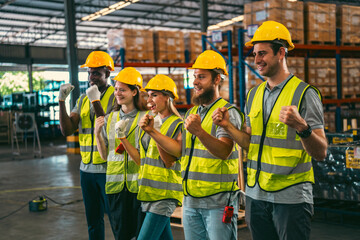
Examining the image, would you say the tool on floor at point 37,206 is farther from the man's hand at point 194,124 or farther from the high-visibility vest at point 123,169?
the man's hand at point 194,124

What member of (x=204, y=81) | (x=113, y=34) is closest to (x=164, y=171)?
(x=204, y=81)

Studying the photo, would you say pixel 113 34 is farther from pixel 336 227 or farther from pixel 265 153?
pixel 265 153

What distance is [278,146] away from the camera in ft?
8.65

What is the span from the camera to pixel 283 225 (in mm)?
2580

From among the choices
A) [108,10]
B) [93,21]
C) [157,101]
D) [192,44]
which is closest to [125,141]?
[157,101]

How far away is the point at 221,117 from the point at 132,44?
30.5 ft

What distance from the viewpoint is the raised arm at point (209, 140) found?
281 cm

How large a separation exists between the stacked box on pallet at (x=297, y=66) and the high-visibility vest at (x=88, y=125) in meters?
6.44

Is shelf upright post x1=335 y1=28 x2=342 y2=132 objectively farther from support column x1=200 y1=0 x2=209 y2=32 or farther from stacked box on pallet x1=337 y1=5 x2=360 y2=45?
support column x1=200 y1=0 x2=209 y2=32

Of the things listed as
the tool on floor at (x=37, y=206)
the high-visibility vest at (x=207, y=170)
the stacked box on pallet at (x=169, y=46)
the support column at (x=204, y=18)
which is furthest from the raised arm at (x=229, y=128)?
the support column at (x=204, y=18)

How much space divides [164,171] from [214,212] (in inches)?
24.1

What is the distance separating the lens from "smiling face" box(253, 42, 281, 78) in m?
2.72

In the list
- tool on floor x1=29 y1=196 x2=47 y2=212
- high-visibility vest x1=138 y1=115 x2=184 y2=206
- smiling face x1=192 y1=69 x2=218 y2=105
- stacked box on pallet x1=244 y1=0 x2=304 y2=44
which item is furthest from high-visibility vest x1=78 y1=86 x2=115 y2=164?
stacked box on pallet x1=244 y1=0 x2=304 y2=44

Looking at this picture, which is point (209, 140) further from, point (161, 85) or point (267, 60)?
point (161, 85)
